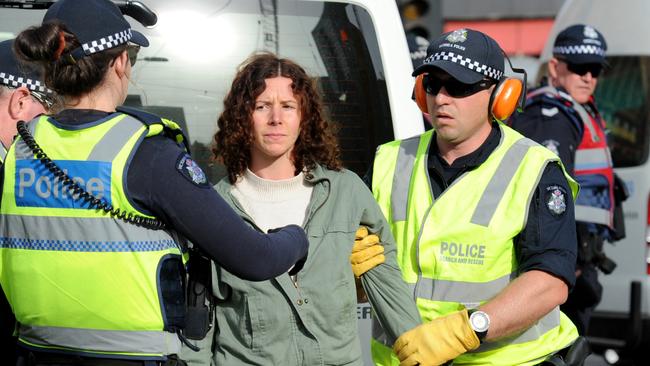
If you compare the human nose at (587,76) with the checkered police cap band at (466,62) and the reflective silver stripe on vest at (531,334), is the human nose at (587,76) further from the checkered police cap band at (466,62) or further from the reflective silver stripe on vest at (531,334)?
the reflective silver stripe on vest at (531,334)

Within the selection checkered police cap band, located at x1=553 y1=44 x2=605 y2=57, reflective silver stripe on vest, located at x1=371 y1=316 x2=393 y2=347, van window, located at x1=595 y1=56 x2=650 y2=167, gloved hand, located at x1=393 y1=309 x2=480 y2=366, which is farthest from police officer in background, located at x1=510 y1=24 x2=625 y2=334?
gloved hand, located at x1=393 y1=309 x2=480 y2=366

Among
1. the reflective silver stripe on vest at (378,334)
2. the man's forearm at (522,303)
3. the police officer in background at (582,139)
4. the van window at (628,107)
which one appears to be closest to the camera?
the man's forearm at (522,303)

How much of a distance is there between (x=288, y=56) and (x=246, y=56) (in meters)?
0.15

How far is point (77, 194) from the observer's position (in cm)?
292

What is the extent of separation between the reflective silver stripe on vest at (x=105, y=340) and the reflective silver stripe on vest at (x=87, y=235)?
0.68 feet

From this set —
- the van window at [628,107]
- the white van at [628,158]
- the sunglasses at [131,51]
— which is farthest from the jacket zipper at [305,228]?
the van window at [628,107]

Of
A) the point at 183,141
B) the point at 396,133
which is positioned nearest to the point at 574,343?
the point at 396,133

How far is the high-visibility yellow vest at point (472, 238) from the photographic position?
371 centimetres

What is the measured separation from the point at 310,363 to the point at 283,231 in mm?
553

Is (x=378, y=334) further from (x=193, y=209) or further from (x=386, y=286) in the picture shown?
(x=193, y=209)

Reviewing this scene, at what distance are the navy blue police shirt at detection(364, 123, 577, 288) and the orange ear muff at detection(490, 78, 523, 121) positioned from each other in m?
0.14

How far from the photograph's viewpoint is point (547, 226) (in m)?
3.71

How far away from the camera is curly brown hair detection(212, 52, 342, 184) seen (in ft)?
12.2

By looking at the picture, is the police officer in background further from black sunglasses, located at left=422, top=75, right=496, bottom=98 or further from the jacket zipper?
the jacket zipper
